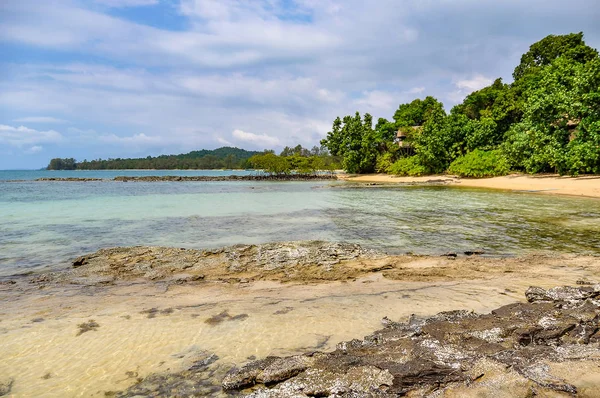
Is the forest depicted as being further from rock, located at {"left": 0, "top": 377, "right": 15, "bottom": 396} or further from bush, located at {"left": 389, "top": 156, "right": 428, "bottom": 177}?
rock, located at {"left": 0, "top": 377, "right": 15, "bottom": 396}

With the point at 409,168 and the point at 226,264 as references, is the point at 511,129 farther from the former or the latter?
the point at 226,264

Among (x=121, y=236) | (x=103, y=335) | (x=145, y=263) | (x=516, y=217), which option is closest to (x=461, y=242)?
(x=516, y=217)

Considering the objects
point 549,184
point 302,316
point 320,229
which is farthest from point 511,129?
point 302,316

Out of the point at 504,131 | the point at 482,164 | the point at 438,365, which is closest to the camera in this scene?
the point at 438,365

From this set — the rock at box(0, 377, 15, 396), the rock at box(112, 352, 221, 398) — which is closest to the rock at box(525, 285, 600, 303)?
the rock at box(112, 352, 221, 398)

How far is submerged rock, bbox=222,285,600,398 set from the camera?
3199mm

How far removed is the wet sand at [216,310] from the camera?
4.35 metres

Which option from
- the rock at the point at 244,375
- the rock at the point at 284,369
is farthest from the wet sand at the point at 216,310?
the rock at the point at 284,369

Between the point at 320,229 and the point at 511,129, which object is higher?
the point at 511,129

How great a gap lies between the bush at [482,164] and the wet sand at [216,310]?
3903 cm

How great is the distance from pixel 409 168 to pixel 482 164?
643 inches

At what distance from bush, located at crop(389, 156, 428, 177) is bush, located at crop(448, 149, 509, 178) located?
949cm

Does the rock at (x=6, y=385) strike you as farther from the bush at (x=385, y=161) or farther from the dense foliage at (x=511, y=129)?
the bush at (x=385, y=161)

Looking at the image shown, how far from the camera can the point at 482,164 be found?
147ft
